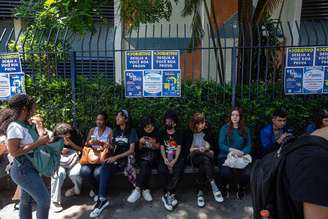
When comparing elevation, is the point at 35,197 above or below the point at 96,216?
above

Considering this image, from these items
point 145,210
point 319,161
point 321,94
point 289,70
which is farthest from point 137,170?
point 319,161

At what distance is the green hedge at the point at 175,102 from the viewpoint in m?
5.32

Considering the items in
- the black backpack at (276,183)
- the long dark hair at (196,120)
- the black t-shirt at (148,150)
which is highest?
the black backpack at (276,183)

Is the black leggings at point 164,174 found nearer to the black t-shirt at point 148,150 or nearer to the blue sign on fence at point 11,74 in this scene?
the black t-shirt at point 148,150

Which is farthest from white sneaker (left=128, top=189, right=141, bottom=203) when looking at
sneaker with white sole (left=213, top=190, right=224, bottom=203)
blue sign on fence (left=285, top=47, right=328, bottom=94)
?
blue sign on fence (left=285, top=47, right=328, bottom=94)

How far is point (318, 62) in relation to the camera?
16.9 ft

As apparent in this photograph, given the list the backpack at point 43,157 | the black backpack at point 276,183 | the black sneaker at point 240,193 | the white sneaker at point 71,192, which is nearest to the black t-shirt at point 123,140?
the white sneaker at point 71,192

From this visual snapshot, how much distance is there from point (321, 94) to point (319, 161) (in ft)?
15.2

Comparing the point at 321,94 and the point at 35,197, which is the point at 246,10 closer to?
the point at 321,94

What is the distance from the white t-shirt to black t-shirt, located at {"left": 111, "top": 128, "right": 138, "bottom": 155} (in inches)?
67.0

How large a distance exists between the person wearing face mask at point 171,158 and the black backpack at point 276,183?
9.93 feet

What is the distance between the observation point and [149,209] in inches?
170

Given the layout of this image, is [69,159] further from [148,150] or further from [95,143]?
[148,150]

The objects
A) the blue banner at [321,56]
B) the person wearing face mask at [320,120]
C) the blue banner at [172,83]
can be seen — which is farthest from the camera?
the blue banner at [172,83]
